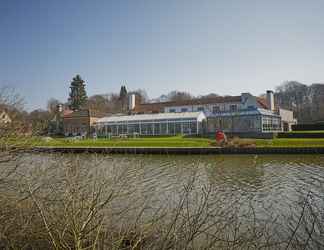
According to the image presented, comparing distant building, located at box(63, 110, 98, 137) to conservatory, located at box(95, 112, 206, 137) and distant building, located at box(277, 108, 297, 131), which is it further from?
distant building, located at box(277, 108, 297, 131)

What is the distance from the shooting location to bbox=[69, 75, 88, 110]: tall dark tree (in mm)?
57588

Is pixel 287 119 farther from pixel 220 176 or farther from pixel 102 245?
pixel 102 245

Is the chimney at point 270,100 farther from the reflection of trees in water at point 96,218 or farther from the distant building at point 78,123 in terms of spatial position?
the reflection of trees in water at point 96,218

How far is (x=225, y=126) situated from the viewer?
106ft

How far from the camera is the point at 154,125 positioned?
35.6 meters

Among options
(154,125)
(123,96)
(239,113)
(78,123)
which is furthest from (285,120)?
(123,96)

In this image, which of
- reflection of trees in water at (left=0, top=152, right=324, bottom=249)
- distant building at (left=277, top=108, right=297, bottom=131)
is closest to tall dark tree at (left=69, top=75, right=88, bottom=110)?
distant building at (left=277, top=108, right=297, bottom=131)

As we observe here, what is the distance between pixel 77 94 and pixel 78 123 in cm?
1742

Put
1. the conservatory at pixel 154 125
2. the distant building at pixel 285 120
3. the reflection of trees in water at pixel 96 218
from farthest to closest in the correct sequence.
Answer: the distant building at pixel 285 120 < the conservatory at pixel 154 125 < the reflection of trees in water at pixel 96 218

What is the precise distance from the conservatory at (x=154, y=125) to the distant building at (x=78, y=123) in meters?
2.64

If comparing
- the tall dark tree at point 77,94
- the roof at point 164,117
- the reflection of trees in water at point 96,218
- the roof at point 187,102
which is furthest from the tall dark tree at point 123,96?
the reflection of trees in water at point 96,218

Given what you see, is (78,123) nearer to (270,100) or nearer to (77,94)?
(77,94)

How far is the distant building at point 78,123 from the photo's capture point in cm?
4166

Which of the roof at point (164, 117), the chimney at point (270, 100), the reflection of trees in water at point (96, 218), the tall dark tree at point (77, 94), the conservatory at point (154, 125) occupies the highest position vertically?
the tall dark tree at point (77, 94)
